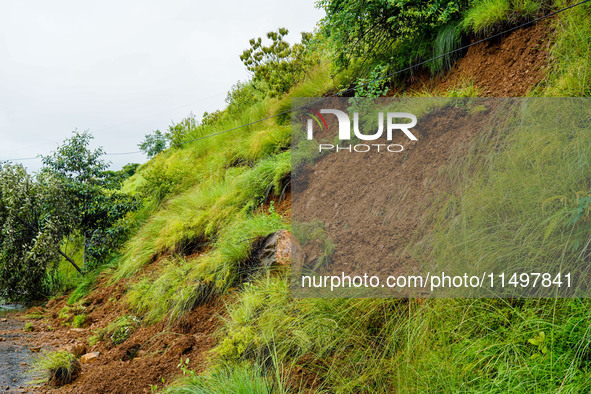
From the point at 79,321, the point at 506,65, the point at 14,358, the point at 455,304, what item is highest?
the point at 506,65

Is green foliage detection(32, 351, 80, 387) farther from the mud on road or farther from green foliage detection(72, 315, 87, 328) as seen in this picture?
green foliage detection(72, 315, 87, 328)

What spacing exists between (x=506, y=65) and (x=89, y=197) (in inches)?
328

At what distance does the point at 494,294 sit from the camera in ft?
8.83

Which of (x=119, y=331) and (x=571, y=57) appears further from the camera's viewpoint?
(x=119, y=331)

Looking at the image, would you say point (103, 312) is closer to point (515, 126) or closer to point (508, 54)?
point (515, 126)

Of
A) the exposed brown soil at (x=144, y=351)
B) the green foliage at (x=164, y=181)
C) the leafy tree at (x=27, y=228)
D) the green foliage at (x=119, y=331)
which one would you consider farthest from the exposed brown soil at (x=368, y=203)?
the green foliage at (x=164, y=181)

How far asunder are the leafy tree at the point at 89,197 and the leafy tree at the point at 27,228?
1.18 ft

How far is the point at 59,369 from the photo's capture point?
410 centimetres

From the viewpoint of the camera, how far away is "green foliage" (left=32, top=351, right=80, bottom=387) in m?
4.07

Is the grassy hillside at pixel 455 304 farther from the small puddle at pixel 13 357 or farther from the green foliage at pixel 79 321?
the small puddle at pixel 13 357

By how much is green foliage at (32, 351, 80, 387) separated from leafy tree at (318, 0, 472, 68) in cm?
529

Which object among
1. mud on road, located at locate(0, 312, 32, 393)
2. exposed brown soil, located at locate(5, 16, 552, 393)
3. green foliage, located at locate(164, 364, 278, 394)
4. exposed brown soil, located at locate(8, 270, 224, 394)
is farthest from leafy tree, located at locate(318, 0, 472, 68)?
mud on road, located at locate(0, 312, 32, 393)

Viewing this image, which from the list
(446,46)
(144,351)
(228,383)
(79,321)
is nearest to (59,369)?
(144,351)

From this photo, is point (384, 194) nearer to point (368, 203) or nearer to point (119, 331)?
point (368, 203)
